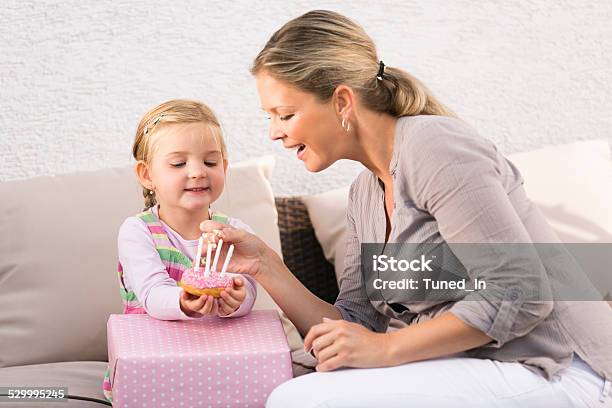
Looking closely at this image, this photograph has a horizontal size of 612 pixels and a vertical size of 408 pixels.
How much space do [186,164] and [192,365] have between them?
50 cm

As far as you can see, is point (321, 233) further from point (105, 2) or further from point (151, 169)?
point (105, 2)

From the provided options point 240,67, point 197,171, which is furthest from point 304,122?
point 240,67

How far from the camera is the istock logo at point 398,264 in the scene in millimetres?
1851

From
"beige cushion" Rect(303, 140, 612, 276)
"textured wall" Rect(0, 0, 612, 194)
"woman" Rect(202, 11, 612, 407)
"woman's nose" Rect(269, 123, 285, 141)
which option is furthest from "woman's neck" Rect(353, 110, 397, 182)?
"textured wall" Rect(0, 0, 612, 194)

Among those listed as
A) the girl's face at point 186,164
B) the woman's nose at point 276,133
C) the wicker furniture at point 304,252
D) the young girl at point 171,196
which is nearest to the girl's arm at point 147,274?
the young girl at point 171,196

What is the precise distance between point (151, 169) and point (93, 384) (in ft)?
1.54

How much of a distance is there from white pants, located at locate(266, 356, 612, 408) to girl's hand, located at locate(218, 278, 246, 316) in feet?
0.73

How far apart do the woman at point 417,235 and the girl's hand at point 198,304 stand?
0.48 feet

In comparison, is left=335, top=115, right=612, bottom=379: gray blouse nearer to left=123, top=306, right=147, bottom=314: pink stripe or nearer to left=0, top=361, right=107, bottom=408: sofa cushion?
left=123, top=306, right=147, bottom=314: pink stripe

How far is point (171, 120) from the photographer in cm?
207

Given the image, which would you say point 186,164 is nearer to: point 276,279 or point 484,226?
point 276,279

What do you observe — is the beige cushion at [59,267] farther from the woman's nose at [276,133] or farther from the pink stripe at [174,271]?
the woman's nose at [276,133]

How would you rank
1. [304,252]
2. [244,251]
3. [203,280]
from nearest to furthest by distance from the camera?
[203,280], [244,251], [304,252]

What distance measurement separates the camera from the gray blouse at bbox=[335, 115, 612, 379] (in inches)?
66.3
